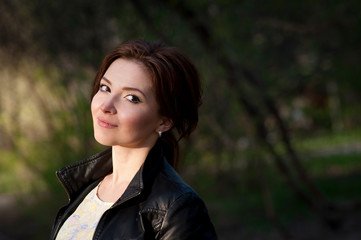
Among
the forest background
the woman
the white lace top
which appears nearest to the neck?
the woman

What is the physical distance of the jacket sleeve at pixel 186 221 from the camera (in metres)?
1.65

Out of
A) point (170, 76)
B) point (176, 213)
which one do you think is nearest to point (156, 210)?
point (176, 213)

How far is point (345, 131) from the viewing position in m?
12.8

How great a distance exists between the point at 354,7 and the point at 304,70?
1.65m

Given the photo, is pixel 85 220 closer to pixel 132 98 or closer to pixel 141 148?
pixel 141 148

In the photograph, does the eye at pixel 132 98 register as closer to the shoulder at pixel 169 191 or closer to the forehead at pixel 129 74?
the forehead at pixel 129 74

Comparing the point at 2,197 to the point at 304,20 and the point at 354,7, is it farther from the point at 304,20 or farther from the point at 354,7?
the point at 354,7

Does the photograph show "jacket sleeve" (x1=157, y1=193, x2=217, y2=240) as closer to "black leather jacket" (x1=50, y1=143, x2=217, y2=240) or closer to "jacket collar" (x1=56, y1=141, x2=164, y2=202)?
"black leather jacket" (x1=50, y1=143, x2=217, y2=240)

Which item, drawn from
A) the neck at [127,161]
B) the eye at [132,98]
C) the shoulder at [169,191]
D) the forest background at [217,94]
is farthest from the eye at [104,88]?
the forest background at [217,94]

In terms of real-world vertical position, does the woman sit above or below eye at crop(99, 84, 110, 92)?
below

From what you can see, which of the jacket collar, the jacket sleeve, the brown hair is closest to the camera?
the jacket sleeve

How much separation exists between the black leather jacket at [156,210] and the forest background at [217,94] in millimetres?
3341

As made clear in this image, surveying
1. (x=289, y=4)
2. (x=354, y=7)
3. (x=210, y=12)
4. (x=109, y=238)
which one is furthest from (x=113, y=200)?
(x=289, y=4)

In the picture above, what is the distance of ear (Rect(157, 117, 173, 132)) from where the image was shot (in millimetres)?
1937
